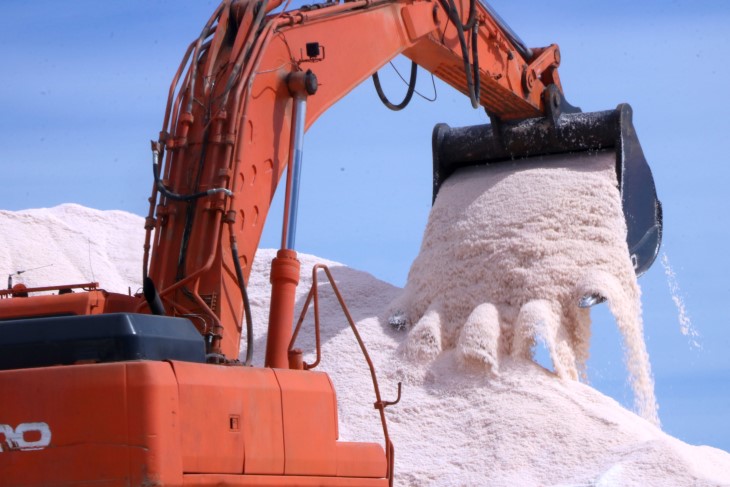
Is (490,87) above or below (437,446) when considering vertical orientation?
above

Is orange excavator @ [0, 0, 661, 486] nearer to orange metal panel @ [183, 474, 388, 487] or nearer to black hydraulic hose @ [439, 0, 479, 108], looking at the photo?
orange metal panel @ [183, 474, 388, 487]

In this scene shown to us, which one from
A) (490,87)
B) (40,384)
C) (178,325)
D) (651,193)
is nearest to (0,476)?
(40,384)

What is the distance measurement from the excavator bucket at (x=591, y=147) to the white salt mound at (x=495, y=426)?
67.1 inches

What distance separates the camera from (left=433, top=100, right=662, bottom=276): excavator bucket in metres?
10.4

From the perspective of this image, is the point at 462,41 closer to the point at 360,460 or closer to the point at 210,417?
the point at 360,460

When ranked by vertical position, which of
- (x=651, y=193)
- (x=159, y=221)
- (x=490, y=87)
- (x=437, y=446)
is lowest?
(x=437, y=446)

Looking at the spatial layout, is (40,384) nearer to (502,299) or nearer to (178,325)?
(178,325)

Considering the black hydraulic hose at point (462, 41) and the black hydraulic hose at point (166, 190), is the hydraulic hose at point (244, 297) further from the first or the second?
the black hydraulic hose at point (462, 41)

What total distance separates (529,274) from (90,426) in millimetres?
5905

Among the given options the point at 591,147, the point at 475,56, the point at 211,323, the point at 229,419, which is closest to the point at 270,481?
the point at 229,419

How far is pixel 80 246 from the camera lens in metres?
15.3

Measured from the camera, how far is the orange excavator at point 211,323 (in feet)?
13.9

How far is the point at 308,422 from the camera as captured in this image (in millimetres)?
4926

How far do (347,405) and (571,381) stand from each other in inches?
69.2
